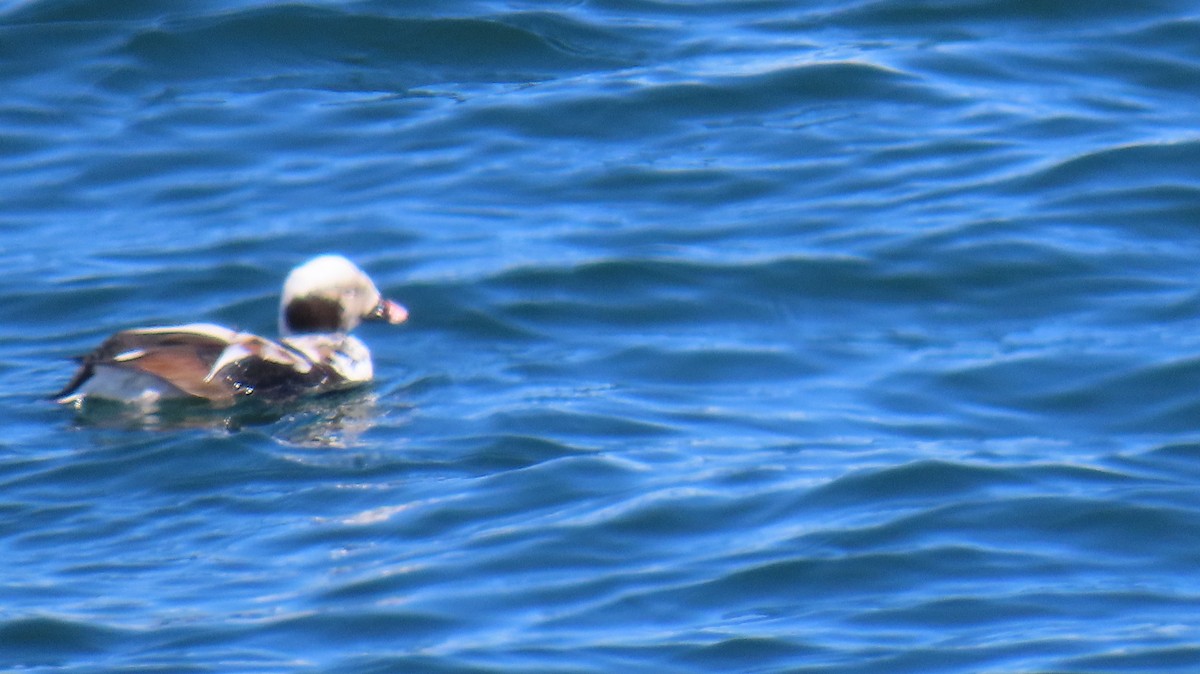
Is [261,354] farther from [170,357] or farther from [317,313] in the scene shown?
[317,313]

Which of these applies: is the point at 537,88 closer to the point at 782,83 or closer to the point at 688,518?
the point at 782,83

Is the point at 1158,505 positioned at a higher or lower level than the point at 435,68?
lower

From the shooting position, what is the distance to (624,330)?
9.62 meters

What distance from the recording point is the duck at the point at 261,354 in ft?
29.1

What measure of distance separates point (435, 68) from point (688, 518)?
6318 millimetres

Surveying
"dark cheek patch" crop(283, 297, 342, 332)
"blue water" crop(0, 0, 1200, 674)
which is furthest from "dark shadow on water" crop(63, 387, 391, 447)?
"dark cheek patch" crop(283, 297, 342, 332)

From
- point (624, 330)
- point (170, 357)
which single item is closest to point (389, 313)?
point (624, 330)

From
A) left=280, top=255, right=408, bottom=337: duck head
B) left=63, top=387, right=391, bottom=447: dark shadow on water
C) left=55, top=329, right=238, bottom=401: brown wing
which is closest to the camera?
left=63, top=387, right=391, bottom=447: dark shadow on water

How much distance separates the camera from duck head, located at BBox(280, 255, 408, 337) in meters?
9.77

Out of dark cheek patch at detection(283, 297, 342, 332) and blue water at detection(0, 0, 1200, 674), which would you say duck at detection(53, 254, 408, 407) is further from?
blue water at detection(0, 0, 1200, 674)

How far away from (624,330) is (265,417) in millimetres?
1571

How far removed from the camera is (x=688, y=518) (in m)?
7.30

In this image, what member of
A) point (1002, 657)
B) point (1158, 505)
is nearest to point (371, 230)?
point (1158, 505)

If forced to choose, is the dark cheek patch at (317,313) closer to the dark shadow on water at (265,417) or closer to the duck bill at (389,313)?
the duck bill at (389,313)
